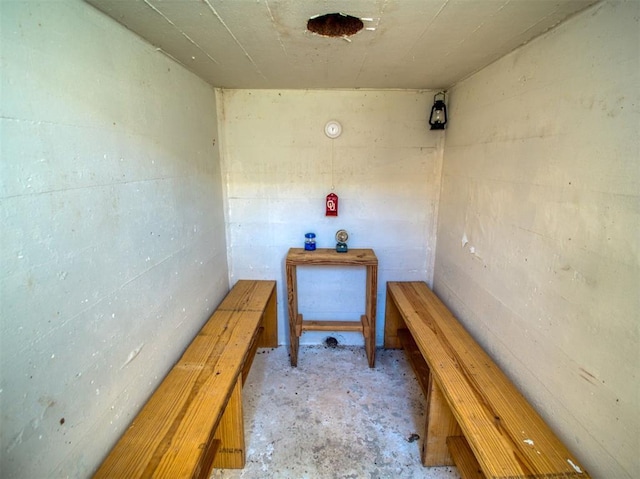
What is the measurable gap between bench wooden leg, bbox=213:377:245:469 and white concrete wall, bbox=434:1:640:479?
4.47 ft

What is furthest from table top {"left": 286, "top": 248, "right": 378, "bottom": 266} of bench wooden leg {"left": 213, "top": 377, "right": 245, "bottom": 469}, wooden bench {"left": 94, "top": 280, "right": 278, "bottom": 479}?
bench wooden leg {"left": 213, "top": 377, "right": 245, "bottom": 469}

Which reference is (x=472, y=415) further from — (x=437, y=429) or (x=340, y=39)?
(x=340, y=39)

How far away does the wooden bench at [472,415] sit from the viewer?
1.12m

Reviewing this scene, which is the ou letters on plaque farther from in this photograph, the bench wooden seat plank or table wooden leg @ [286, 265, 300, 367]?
the bench wooden seat plank

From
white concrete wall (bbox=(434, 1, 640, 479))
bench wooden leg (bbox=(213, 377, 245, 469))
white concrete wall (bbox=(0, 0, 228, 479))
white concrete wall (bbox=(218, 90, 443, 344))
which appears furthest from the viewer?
white concrete wall (bbox=(218, 90, 443, 344))

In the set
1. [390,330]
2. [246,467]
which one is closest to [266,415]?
[246,467]

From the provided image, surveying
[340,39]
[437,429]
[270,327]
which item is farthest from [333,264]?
[340,39]

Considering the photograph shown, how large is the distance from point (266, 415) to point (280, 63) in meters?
2.12

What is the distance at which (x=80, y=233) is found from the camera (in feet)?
3.34

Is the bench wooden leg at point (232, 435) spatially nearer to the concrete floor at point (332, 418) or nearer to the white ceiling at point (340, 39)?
the concrete floor at point (332, 418)

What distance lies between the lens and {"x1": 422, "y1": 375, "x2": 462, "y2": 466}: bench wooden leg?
5.51ft

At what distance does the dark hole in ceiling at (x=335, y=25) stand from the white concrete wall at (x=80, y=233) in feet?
2.41

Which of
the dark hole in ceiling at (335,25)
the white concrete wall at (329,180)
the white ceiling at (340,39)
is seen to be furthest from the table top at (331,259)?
the dark hole in ceiling at (335,25)

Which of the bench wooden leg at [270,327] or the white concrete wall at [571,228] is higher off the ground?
the white concrete wall at [571,228]
